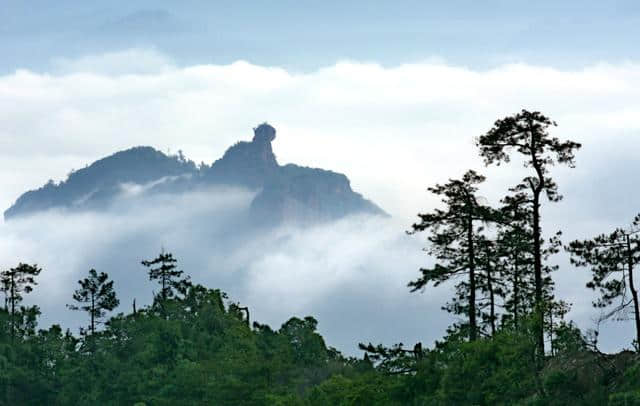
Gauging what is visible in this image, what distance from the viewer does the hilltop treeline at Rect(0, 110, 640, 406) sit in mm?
43906

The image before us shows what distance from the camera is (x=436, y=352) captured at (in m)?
53.1

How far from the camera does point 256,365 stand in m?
71.0

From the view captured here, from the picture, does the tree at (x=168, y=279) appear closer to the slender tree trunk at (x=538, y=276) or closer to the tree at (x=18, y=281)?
the tree at (x=18, y=281)

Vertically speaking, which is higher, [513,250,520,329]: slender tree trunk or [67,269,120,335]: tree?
[67,269,120,335]: tree

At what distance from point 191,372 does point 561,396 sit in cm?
4464

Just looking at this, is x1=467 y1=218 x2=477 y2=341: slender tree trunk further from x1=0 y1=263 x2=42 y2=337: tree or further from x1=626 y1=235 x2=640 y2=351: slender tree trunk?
x1=0 y1=263 x2=42 y2=337: tree

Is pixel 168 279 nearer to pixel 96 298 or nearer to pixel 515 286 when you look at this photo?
pixel 96 298

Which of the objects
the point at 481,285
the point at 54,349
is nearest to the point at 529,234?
the point at 481,285

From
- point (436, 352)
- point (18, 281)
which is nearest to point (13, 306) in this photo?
point (18, 281)

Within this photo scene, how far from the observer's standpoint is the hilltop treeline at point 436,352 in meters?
43.9

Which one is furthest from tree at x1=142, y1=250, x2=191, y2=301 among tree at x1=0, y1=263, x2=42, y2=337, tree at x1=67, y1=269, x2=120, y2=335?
tree at x1=0, y1=263, x2=42, y2=337

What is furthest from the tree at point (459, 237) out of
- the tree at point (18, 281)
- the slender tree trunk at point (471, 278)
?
the tree at point (18, 281)

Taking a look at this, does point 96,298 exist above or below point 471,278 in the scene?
above

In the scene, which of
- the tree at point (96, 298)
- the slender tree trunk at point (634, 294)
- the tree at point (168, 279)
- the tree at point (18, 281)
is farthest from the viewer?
the tree at point (168, 279)
